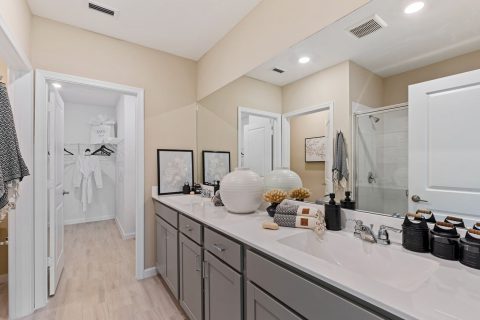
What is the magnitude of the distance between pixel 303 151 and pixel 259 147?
503 mm

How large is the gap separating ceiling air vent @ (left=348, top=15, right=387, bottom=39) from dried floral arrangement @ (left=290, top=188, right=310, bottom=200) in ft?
3.26

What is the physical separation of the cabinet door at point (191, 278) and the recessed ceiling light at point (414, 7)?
1750 mm

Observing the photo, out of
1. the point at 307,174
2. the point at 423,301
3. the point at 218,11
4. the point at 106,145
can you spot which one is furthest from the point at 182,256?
the point at 106,145

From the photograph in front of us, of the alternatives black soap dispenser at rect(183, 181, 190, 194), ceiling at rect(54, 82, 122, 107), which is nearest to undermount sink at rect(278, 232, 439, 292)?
black soap dispenser at rect(183, 181, 190, 194)

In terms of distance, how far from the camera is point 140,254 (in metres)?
2.49

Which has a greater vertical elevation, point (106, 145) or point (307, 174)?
point (106, 145)

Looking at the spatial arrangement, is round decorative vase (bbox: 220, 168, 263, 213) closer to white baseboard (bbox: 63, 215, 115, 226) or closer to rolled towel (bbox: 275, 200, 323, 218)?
rolled towel (bbox: 275, 200, 323, 218)

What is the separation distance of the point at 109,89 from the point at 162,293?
82.8 inches

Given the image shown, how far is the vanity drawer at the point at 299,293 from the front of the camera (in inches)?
28.2

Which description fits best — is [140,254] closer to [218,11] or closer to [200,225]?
[200,225]

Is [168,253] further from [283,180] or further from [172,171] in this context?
→ [283,180]

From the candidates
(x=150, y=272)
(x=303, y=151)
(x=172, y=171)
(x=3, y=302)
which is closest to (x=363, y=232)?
(x=303, y=151)

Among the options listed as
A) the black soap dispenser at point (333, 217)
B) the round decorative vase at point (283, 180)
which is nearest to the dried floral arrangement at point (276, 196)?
the round decorative vase at point (283, 180)

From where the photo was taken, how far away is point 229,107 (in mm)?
2379
